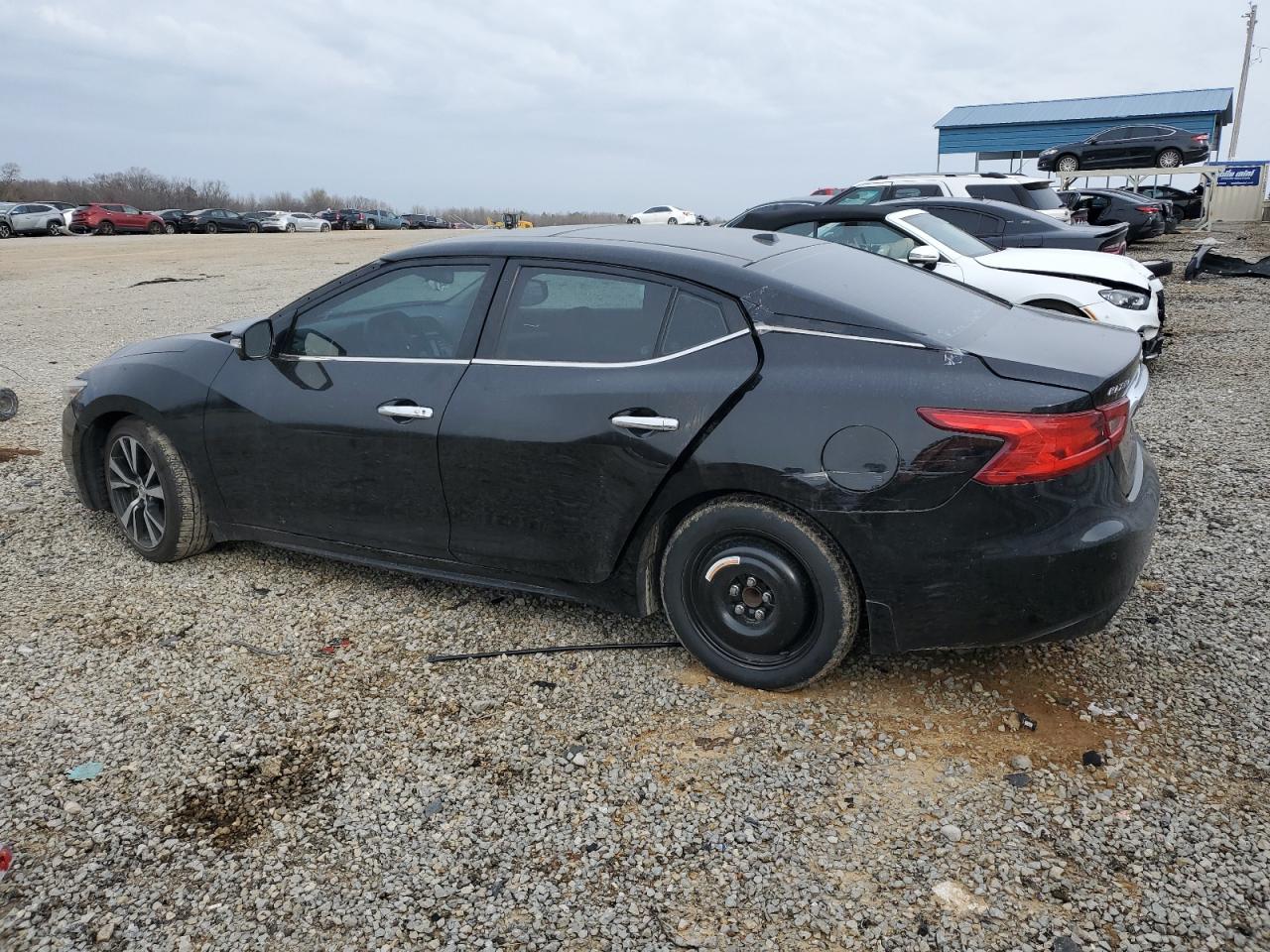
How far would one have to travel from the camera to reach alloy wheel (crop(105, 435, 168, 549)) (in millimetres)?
4492

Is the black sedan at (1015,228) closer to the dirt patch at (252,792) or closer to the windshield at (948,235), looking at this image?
the windshield at (948,235)

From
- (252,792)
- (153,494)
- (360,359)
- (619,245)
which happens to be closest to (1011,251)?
(619,245)

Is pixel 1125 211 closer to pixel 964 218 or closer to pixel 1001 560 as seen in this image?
pixel 964 218

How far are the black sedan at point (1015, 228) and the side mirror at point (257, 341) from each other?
7428 millimetres

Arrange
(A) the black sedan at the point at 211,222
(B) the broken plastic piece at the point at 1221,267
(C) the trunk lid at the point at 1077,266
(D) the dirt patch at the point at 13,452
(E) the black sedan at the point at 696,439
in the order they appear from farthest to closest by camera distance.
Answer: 1. (A) the black sedan at the point at 211,222
2. (B) the broken plastic piece at the point at 1221,267
3. (C) the trunk lid at the point at 1077,266
4. (D) the dirt patch at the point at 13,452
5. (E) the black sedan at the point at 696,439

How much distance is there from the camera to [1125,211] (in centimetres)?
2259

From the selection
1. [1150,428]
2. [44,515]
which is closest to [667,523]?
[44,515]

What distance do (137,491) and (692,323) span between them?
290 centimetres

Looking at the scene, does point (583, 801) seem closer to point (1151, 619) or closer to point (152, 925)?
point (152, 925)

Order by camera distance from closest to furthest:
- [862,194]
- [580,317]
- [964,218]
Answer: [580,317] → [964,218] → [862,194]

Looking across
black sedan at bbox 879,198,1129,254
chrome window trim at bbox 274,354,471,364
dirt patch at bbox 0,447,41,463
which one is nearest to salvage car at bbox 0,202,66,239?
dirt patch at bbox 0,447,41,463

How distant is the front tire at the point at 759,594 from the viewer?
121 inches

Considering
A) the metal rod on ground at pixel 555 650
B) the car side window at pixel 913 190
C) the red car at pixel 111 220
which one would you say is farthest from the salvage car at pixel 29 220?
the metal rod on ground at pixel 555 650

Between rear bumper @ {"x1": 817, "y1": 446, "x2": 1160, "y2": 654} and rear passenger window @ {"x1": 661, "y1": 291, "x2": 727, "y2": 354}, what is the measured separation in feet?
2.44
